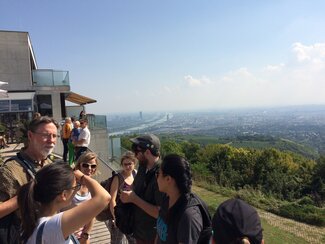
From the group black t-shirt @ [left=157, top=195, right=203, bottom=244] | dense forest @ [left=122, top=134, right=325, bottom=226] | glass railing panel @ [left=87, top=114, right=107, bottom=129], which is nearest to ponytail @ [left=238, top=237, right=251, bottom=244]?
black t-shirt @ [left=157, top=195, right=203, bottom=244]

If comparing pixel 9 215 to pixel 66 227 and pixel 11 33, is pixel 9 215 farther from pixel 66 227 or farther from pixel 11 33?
pixel 11 33

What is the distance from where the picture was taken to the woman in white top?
74.7 inches

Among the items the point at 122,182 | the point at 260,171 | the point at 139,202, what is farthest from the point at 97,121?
the point at 260,171

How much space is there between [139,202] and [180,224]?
723 mm

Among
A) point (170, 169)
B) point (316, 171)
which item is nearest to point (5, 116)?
point (170, 169)

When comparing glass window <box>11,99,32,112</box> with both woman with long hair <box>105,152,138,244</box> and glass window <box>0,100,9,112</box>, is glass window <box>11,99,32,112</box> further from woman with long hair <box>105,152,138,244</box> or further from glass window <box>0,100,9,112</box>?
woman with long hair <box>105,152,138,244</box>

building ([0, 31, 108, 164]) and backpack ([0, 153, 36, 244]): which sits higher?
building ([0, 31, 108, 164])

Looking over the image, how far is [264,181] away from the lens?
38.3 metres

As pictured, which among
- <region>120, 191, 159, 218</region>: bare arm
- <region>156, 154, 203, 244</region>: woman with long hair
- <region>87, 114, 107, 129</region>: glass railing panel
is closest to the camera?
<region>156, 154, 203, 244</region>: woman with long hair

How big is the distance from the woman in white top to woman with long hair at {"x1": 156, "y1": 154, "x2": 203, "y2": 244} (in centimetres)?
58

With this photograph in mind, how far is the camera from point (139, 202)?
290 centimetres

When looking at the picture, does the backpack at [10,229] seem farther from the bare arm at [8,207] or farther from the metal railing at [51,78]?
the metal railing at [51,78]

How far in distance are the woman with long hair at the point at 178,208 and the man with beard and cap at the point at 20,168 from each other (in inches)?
39.7

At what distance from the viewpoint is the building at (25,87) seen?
1708cm
